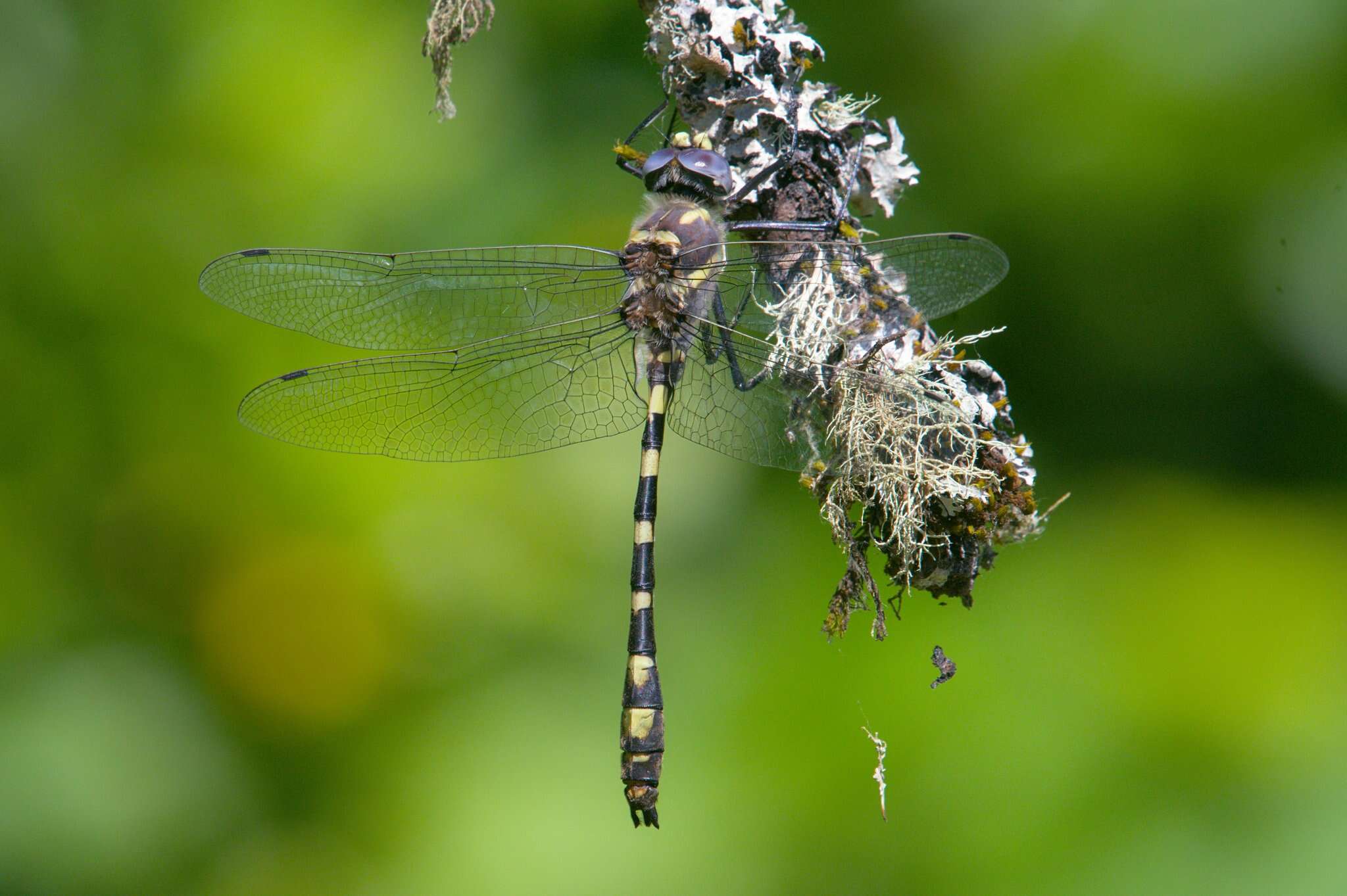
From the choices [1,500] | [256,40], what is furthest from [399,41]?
[1,500]

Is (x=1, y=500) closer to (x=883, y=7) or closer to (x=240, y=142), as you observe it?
(x=240, y=142)

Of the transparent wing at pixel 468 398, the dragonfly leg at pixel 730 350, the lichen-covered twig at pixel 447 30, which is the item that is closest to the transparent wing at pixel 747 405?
the dragonfly leg at pixel 730 350

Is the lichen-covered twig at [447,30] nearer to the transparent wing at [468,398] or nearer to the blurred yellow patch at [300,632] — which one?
the transparent wing at [468,398]

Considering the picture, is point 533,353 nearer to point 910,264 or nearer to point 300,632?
point 910,264

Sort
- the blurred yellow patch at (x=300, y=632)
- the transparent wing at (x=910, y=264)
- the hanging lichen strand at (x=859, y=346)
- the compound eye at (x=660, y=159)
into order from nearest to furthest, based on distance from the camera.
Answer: the hanging lichen strand at (x=859, y=346) → the transparent wing at (x=910, y=264) → the compound eye at (x=660, y=159) → the blurred yellow patch at (x=300, y=632)

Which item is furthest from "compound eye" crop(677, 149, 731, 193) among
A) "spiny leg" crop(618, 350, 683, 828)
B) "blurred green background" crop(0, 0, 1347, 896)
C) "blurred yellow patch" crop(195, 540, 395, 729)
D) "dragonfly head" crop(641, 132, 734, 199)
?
"blurred yellow patch" crop(195, 540, 395, 729)

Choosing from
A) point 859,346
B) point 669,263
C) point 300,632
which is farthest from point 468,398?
point 300,632
